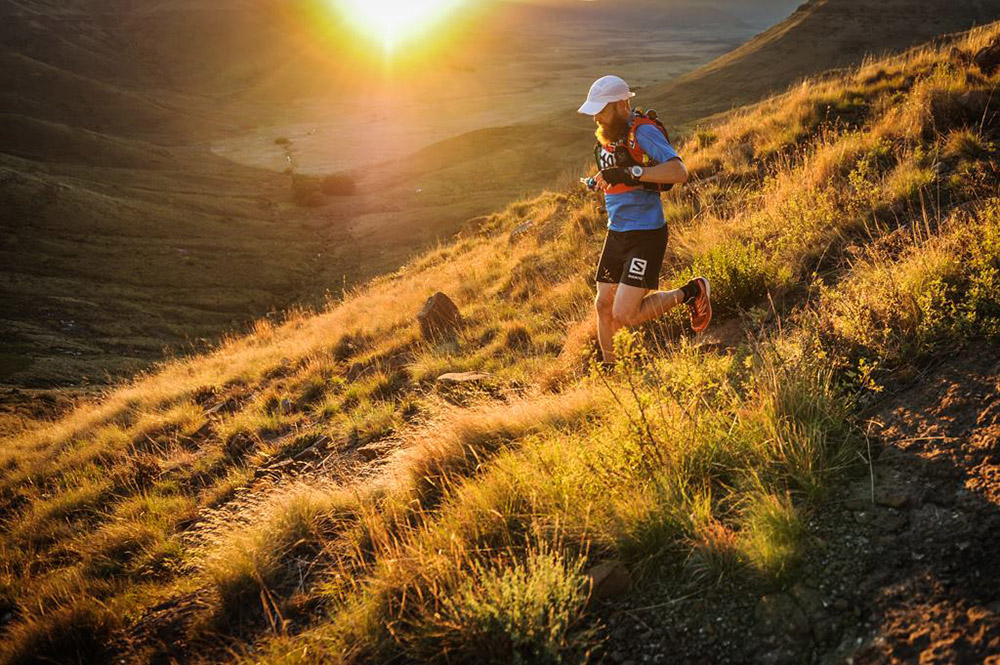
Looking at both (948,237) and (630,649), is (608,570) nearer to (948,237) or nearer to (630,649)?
(630,649)

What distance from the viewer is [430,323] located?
866cm

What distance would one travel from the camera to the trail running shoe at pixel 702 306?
14.4ft

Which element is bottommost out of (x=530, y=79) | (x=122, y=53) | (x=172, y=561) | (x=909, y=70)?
(x=172, y=561)

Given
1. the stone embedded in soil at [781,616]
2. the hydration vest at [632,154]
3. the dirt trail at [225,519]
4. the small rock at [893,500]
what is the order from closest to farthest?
1. the stone embedded in soil at [781,616]
2. the small rock at [893,500]
3. the dirt trail at [225,519]
4. the hydration vest at [632,154]

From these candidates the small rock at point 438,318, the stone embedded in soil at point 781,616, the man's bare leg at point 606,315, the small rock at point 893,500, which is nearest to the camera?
the stone embedded in soil at point 781,616

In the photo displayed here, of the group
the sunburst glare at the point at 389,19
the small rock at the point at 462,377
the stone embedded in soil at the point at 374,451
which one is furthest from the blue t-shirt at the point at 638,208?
the sunburst glare at the point at 389,19

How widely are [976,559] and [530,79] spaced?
130 metres

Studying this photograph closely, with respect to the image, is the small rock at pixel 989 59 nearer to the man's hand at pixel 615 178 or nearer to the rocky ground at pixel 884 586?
the man's hand at pixel 615 178

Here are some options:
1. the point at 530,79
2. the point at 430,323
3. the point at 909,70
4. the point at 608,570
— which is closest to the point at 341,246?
the point at 430,323

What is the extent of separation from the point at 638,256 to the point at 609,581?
2.70 m

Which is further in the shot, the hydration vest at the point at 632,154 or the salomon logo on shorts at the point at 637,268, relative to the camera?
the salomon logo on shorts at the point at 637,268

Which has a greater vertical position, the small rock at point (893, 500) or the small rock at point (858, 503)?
the small rock at point (893, 500)

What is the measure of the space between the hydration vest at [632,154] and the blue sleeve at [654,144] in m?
0.03

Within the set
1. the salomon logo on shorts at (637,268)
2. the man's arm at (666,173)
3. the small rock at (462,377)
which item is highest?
the man's arm at (666,173)
